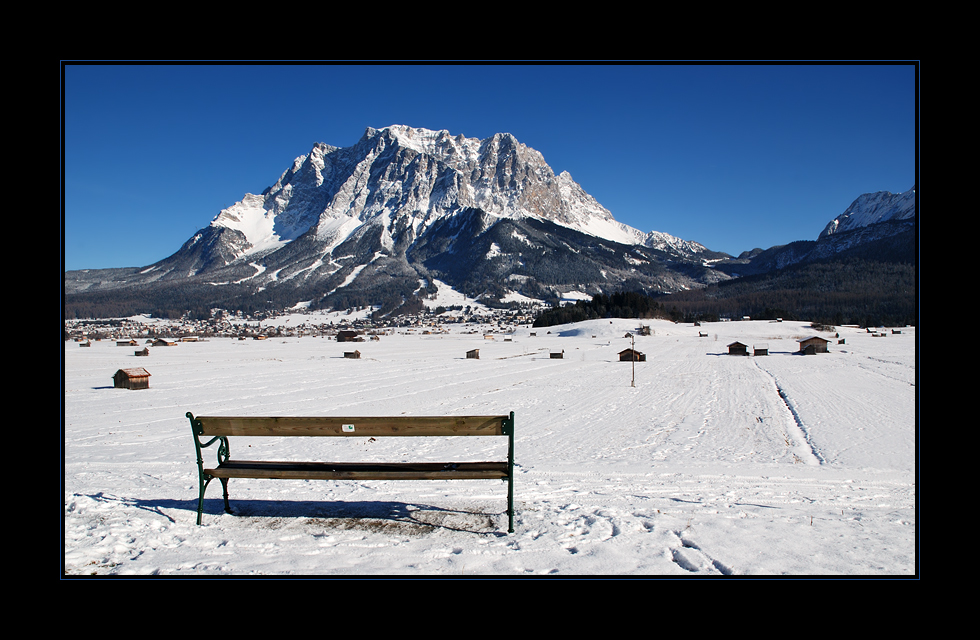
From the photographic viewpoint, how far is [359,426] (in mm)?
4965

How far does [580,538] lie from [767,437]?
9.59 metres

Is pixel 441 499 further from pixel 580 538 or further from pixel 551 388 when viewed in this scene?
pixel 551 388

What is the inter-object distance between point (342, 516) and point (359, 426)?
903 mm

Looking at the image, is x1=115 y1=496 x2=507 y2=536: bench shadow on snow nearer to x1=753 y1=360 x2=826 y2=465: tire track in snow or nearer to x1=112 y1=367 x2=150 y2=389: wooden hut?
x1=753 y1=360 x2=826 y2=465: tire track in snow

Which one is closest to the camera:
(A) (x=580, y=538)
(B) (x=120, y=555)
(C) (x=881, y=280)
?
(B) (x=120, y=555)

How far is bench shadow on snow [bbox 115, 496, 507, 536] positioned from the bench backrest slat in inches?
31.8

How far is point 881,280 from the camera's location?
161000 millimetres

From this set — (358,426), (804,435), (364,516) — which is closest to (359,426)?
(358,426)

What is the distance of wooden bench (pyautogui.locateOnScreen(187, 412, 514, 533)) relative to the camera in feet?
15.7

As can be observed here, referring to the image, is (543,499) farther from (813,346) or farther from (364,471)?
(813,346)

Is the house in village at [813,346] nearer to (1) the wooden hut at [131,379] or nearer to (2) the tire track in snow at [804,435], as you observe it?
(2) the tire track in snow at [804,435]

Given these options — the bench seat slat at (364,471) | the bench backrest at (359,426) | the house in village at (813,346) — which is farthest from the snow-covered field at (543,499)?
the house in village at (813,346)
